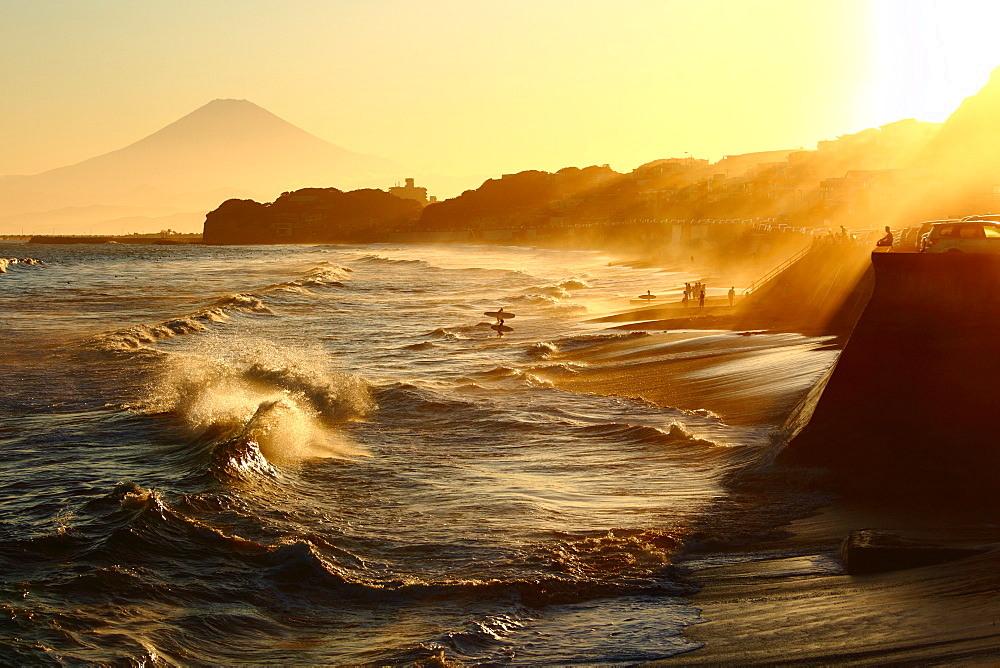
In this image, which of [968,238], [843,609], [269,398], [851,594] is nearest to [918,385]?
[851,594]

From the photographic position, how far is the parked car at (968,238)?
18875 millimetres

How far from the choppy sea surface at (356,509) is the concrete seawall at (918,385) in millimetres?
1035

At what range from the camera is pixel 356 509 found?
12.8m

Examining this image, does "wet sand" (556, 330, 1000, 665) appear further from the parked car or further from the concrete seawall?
the parked car

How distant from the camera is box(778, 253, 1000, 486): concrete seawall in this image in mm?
12047

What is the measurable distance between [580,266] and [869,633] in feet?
292

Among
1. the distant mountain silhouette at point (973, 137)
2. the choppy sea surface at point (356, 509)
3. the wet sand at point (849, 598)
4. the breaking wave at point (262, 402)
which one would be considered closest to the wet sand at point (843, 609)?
the wet sand at point (849, 598)

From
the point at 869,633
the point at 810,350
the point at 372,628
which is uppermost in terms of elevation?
the point at 810,350

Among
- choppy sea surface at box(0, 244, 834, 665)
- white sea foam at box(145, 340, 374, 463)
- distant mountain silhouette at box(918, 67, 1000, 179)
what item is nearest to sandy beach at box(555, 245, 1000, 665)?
choppy sea surface at box(0, 244, 834, 665)

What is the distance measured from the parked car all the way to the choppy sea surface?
337 cm

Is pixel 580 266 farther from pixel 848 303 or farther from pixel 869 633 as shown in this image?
pixel 869 633

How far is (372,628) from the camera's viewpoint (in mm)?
9211

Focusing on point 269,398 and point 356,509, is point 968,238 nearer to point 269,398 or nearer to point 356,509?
point 356,509

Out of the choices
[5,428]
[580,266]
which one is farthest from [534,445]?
[580,266]
